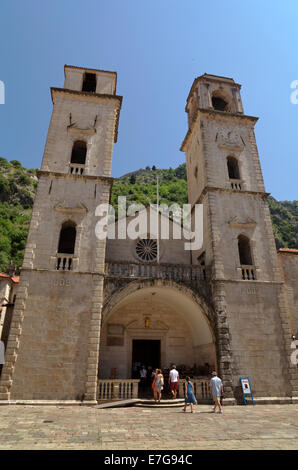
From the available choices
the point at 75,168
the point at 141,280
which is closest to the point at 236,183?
the point at 141,280

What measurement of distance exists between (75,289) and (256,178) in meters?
12.2

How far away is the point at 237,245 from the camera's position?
14922 millimetres

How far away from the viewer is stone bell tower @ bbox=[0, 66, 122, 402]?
35.8 feet

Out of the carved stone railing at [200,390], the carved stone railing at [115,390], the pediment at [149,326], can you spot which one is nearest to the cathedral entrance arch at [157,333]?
the pediment at [149,326]

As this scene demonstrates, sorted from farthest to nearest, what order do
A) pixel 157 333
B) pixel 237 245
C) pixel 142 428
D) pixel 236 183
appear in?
pixel 236 183 < pixel 157 333 < pixel 237 245 < pixel 142 428

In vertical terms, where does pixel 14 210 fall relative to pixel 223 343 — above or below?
above

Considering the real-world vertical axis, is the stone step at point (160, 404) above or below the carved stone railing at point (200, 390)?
below

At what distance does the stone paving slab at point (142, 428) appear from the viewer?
17.8 feet

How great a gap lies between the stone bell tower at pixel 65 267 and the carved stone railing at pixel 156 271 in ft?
2.66

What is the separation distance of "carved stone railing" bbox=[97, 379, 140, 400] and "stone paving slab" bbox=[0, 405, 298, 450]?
3.64 ft

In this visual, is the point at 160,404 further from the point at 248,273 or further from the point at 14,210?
the point at 14,210

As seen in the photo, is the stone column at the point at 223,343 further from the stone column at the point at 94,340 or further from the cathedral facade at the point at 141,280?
the stone column at the point at 94,340

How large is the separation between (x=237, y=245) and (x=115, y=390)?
29.3 feet

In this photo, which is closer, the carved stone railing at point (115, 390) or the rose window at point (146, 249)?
the carved stone railing at point (115, 390)
